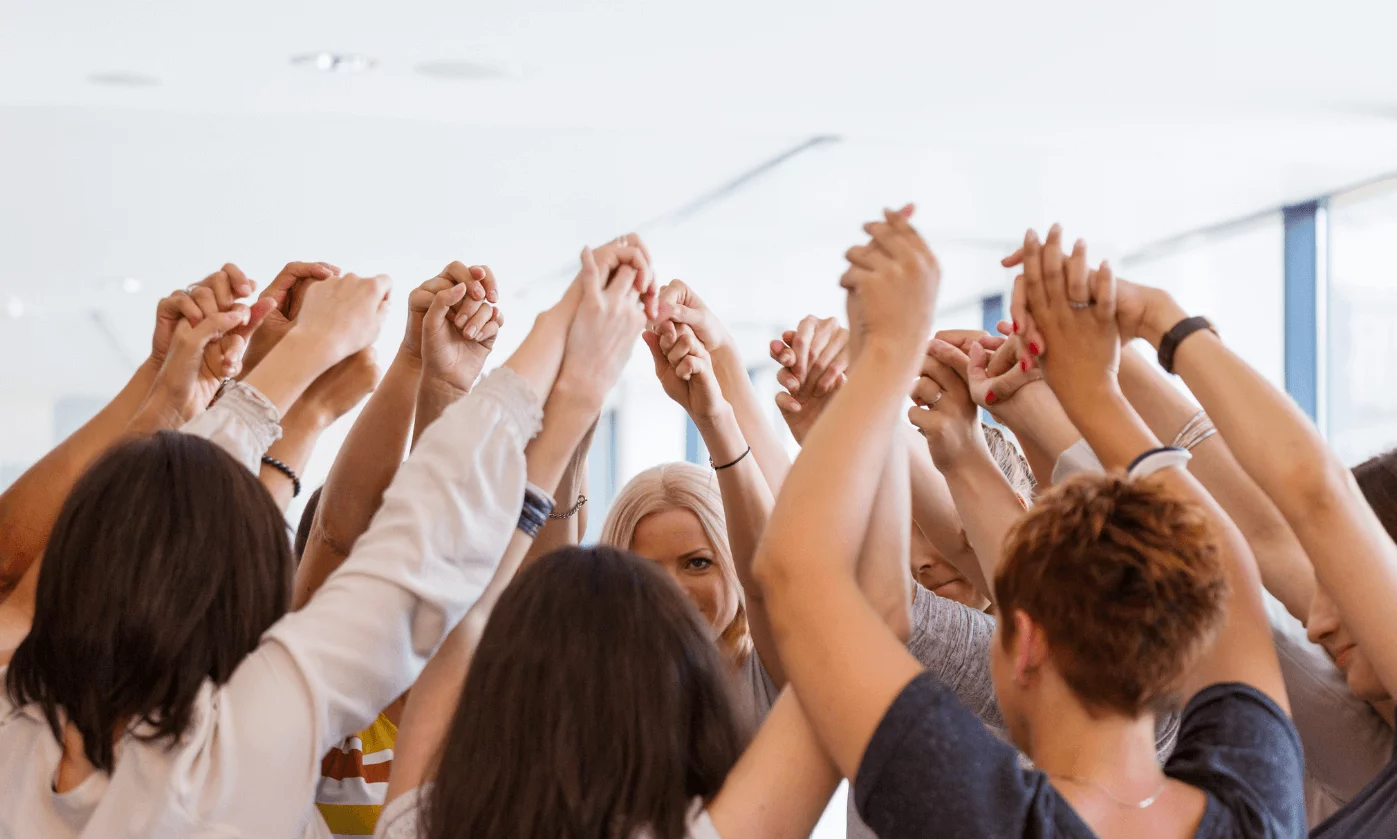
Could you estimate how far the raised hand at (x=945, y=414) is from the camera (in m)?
1.60

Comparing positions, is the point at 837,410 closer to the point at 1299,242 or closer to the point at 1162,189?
the point at 1162,189

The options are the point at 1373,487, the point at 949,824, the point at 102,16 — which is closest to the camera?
the point at 949,824

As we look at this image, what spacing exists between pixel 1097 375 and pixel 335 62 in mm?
3529

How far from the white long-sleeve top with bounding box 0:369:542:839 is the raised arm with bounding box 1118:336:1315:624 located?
0.77 meters

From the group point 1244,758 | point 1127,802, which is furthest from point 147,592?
point 1244,758

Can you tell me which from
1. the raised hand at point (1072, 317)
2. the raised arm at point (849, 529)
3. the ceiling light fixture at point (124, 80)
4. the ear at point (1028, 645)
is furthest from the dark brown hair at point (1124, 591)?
the ceiling light fixture at point (124, 80)

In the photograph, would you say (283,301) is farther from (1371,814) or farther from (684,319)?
(1371,814)

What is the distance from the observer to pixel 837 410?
1144mm

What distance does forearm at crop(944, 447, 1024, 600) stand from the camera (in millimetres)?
1521

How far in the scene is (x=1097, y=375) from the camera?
1.35 metres

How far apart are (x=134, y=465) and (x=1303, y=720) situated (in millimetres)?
1220

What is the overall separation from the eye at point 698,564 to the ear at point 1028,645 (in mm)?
941

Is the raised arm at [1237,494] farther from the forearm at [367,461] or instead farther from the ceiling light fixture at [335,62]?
the ceiling light fixture at [335,62]

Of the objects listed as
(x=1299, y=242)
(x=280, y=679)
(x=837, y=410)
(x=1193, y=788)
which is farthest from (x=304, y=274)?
(x=1299, y=242)
